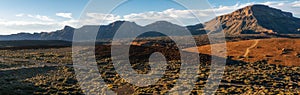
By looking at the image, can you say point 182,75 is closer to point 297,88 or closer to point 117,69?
point 117,69

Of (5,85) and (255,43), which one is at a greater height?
(255,43)

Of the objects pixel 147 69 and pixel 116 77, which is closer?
pixel 116 77

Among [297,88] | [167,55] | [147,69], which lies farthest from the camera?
[167,55]

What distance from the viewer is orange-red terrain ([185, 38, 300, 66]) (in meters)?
54.6

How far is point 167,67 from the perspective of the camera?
161 feet

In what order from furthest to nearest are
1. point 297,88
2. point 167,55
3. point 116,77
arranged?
point 167,55, point 116,77, point 297,88

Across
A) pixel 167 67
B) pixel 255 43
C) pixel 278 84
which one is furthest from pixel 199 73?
pixel 255 43

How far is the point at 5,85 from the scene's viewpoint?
115ft

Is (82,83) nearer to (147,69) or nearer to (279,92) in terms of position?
(147,69)

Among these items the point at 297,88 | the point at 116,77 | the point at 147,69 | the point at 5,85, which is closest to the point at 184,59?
the point at 147,69

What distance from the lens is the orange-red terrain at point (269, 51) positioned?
54.6 m

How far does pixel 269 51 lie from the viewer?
62.2 meters

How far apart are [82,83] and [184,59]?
2271 cm

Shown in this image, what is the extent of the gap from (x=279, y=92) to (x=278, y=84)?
14.8ft
